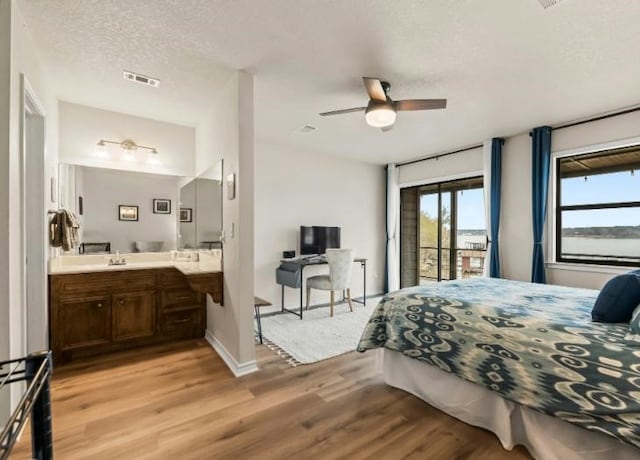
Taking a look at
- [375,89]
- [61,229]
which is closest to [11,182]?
[61,229]

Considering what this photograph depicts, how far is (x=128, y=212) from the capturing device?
11.7 feet

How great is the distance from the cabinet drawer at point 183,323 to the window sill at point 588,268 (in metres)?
4.19

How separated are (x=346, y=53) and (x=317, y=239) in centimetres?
296

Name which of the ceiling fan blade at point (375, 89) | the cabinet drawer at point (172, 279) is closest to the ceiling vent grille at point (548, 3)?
the ceiling fan blade at point (375, 89)

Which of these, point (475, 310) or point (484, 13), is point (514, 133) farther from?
point (475, 310)

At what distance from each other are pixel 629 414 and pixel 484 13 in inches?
88.5

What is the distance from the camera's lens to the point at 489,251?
423cm

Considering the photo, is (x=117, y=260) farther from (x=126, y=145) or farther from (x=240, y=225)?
(x=240, y=225)

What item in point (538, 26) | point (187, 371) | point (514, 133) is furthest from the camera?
point (514, 133)

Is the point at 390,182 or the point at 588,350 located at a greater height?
the point at 390,182

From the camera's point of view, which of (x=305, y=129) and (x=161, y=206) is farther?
(x=305, y=129)

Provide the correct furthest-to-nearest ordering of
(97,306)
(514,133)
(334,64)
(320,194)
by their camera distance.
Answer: (320,194) → (514,133) → (97,306) → (334,64)

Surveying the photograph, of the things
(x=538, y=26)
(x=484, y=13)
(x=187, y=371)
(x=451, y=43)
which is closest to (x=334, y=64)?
(x=451, y=43)

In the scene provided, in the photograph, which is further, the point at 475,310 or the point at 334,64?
the point at 334,64
